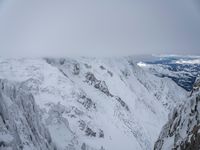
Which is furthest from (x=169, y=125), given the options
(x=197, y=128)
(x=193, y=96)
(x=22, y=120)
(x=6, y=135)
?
(x=22, y=120)

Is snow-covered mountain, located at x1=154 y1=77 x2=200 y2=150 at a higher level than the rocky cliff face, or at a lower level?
higher

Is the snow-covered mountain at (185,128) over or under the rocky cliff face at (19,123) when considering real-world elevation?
over

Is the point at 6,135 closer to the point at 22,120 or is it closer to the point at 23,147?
the point at 23,147

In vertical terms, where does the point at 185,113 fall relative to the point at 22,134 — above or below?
above

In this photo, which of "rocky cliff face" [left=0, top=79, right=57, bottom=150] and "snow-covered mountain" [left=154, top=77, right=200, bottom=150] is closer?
"snow-covered mountain" [left=154, top=77, right=200, bottom=150]

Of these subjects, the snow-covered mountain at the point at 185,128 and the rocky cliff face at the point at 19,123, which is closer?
the snow-covered mountain at the point at 185,128
